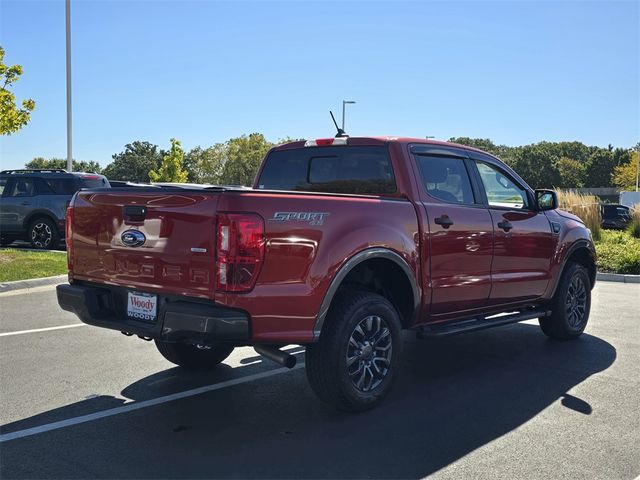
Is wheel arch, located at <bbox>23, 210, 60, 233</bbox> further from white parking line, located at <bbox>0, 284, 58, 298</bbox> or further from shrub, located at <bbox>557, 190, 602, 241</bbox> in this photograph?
shrub, located at <bbox>557, 190, 602, 241</bbox>

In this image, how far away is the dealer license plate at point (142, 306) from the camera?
3.98 m

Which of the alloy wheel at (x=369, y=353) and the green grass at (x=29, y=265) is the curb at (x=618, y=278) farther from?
the green grass at (x=29, y=265)

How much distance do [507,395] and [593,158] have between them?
94.5 metres

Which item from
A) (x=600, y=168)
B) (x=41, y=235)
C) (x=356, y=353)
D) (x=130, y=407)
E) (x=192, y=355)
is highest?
(x=600, y=168)

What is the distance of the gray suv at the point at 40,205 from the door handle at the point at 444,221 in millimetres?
11099

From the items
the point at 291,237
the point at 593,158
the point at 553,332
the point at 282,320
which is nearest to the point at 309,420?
the point at 282,320

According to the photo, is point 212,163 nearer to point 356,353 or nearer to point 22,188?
point 22,188

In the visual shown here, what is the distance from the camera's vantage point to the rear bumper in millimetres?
3600

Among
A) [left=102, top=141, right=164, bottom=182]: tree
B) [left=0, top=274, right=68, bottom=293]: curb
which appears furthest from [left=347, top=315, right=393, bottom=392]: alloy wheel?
[left=102, top=141, right=164, bottom=182]: tree

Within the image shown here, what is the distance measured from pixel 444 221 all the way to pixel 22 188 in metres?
12.5

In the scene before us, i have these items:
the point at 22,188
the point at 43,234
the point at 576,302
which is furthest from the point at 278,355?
the point at 22,188

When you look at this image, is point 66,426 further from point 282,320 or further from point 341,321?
point 341,321

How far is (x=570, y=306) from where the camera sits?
22.2ft

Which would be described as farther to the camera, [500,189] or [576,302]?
[576,302]
